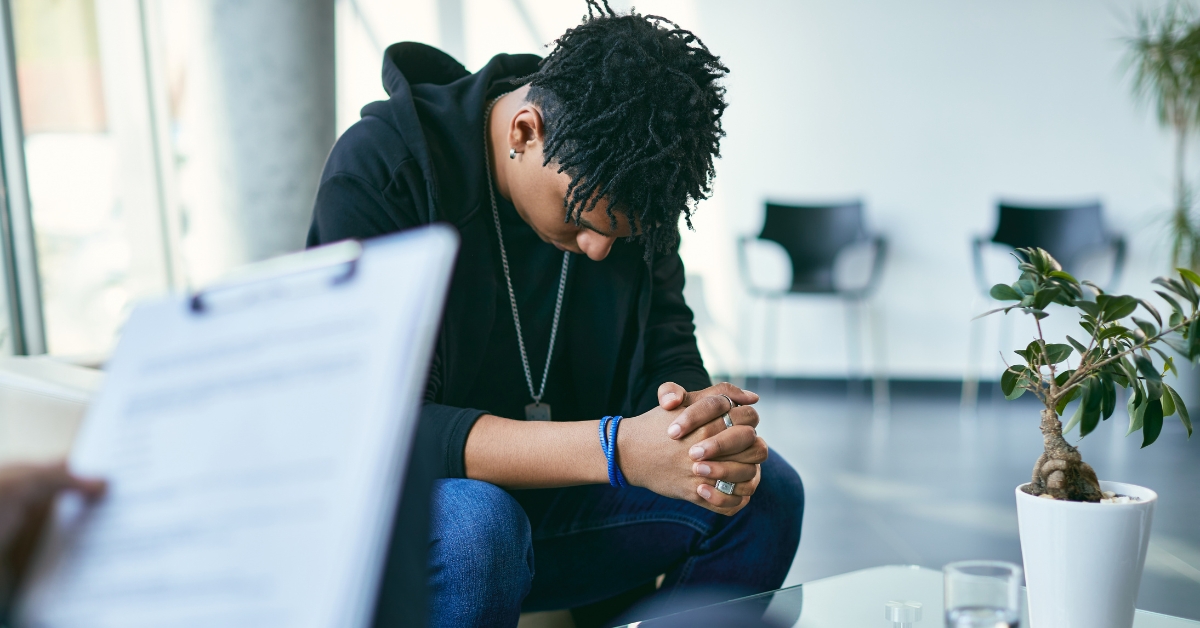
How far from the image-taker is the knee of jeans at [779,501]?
1.18 metres

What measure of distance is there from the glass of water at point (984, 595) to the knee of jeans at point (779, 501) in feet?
1.70

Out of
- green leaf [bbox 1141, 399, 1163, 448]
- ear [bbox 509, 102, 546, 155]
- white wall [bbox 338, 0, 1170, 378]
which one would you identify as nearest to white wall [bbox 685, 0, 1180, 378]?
white wall [bbox 338, 0, 1170, 378]

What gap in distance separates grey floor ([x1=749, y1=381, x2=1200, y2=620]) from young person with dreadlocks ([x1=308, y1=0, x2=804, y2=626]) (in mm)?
807

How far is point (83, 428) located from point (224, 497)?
0.39 ft

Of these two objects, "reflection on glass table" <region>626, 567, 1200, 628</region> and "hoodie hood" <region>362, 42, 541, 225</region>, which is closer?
"reflection on glass table" <region>626, 567, 1200, 628</region>

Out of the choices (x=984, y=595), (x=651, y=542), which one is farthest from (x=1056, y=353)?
(x=651, y=542)

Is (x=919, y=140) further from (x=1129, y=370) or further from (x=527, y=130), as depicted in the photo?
(x=1129, y=370)

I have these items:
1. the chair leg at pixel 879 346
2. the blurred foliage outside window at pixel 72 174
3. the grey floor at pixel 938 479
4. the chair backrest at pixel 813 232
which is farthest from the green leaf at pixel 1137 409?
the chair leg at pixel 879 346

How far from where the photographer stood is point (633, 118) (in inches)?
40.9

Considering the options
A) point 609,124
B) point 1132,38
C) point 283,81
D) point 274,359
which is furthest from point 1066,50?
point 274,359

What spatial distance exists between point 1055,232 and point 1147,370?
3.87 meters

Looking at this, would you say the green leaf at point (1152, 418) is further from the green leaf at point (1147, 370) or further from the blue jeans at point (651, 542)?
the blue jeans at point (651, 542)

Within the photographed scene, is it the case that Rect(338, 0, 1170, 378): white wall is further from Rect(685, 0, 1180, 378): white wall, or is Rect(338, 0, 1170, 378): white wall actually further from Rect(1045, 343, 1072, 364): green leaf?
Rect(1045, 343, 1072, 364): green leaf

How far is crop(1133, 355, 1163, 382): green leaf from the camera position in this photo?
2.56 feet
